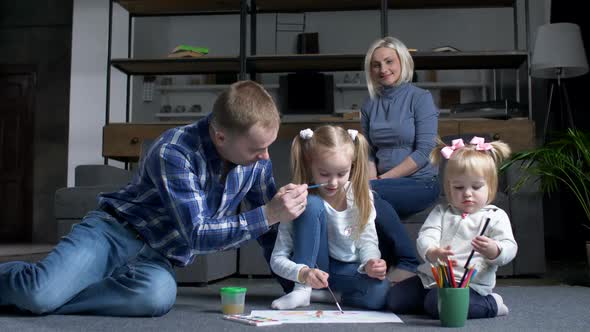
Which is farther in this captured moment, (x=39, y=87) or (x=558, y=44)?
(x=39, y=87)

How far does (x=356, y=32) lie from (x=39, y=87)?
3.07 metres

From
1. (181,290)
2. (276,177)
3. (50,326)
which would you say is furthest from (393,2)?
(50,326)

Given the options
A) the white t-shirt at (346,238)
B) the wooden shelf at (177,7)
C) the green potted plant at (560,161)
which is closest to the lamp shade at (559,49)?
the green potted plant at (560,161)

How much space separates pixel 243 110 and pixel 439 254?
601 mm

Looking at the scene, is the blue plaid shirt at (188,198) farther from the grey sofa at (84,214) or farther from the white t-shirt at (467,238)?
the grey sofa at (84,214)

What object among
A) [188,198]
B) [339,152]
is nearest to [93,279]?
[188,198]

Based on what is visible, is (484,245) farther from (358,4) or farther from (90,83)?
(90,83)

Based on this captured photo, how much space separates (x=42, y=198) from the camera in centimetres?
605

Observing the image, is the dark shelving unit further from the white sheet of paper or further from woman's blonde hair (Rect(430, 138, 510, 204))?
the white sheet of paper

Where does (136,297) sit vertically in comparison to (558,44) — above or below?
below

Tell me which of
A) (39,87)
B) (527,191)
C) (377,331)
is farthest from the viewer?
(39,87)

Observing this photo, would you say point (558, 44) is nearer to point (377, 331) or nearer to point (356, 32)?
point (356, 32)

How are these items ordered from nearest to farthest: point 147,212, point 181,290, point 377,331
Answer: point 377,331 < point 147,212 < point 181,290

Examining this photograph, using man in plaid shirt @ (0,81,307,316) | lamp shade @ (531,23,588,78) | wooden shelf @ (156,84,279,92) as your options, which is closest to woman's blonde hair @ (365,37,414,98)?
man in plaid shirt @ (0,81,307,316)
